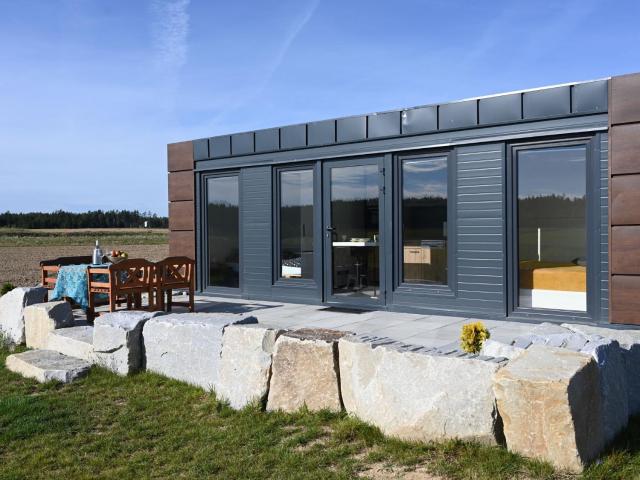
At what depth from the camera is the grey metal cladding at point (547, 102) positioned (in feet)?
21.8

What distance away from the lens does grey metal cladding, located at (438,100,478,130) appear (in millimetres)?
7352

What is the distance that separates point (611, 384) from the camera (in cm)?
322

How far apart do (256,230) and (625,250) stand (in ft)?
17.5

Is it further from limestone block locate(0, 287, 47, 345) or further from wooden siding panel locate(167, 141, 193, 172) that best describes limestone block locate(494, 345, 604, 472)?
wooden siding panel locate(167, 141, 193, 172)

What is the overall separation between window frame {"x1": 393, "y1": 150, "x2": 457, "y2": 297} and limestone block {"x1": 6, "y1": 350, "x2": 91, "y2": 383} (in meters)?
4.23

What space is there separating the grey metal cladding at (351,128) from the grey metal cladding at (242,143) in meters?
1.73

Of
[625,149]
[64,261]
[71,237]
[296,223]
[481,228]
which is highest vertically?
[625,149]

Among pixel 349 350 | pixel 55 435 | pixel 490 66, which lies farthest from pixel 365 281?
pixel 55 435

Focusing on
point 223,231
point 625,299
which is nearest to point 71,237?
point 223,231

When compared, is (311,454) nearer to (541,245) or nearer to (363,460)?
(363,460)

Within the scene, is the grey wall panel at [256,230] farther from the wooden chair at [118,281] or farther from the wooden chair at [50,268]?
the wooden chair at [50,268]

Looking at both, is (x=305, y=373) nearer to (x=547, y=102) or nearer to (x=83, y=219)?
(x=547, y=102)

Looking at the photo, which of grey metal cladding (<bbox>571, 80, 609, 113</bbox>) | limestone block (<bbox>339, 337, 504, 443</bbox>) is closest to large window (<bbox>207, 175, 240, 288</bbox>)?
grey metal cladding (<bbox>571, 80, 609, 113</bbox>)

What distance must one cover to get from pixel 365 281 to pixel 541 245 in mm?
2439
